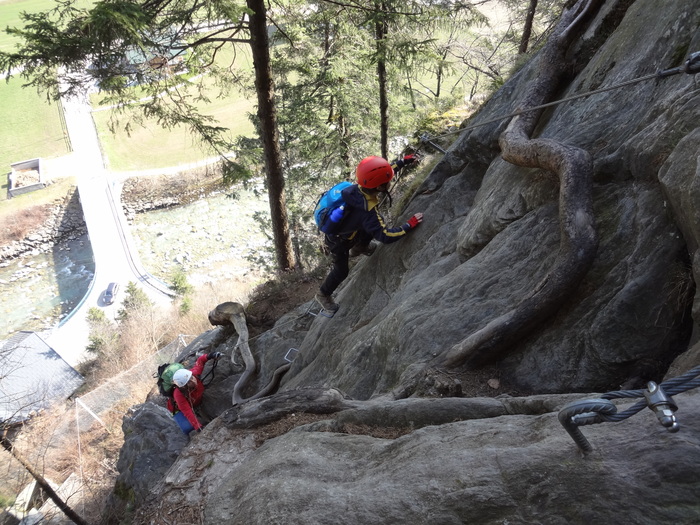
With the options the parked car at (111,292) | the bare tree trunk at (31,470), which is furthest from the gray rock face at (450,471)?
the parked car at (111,292)

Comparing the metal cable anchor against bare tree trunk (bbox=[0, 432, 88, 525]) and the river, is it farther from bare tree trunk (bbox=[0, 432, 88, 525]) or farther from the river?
the river

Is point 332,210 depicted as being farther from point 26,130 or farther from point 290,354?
point 26,130

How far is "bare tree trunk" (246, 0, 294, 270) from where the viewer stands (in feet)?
34.4

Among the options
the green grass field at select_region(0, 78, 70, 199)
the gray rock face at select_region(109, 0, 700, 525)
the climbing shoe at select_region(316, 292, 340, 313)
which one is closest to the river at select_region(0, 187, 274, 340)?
the green grass field at select_region(0, 78, 70, 199)

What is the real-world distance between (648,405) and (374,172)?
5.25 meters

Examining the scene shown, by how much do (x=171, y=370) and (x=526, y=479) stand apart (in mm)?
7696

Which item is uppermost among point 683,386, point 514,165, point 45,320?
point 514,165

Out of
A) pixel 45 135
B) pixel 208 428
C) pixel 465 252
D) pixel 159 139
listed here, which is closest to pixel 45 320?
pixel 159 139

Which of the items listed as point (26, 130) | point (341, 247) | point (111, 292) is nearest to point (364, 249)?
point (341, 247)

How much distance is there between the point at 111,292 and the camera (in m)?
36.6

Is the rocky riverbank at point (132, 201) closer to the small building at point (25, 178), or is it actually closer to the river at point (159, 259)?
the river at point (159, 259)

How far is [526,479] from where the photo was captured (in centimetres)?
247

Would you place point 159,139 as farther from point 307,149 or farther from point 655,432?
point 655,432

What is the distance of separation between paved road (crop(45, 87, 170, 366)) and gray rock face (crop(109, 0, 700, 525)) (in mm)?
29600
